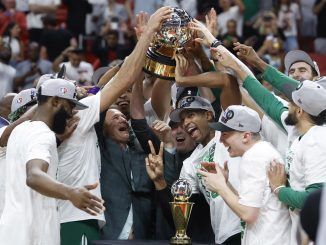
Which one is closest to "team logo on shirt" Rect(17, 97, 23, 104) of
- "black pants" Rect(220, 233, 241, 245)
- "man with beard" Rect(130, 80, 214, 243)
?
"man with beard" Rect(130, 80, 214, 243)

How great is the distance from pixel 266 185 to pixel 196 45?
1.53 meters

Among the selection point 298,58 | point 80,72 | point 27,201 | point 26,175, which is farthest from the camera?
point 80,72

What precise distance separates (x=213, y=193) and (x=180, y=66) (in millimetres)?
978

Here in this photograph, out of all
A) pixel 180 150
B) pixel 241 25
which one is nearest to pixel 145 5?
pixel 241 25

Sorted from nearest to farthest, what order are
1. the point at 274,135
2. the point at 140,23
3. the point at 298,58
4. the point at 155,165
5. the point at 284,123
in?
the point at 284,123 → the point at 155,165 → the point at 274,135 → the point at 140,23 → the point at 298,58

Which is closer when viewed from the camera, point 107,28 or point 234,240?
point 234,240

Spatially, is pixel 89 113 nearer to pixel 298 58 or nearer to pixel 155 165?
pixel 155 165

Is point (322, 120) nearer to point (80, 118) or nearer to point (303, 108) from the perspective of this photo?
point (303, 108)

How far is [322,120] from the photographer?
252 inches

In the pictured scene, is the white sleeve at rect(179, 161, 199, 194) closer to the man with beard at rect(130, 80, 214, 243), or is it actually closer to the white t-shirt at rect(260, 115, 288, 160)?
the man with beard at rect(130, 80, 214, 243)

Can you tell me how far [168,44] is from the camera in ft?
23.6

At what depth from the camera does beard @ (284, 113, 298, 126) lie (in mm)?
6538

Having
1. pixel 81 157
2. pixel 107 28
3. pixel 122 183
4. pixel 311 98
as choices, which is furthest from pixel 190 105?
pixel 107 28

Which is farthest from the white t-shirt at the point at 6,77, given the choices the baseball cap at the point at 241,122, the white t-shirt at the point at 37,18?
the baseball cap at the point at 241,122
